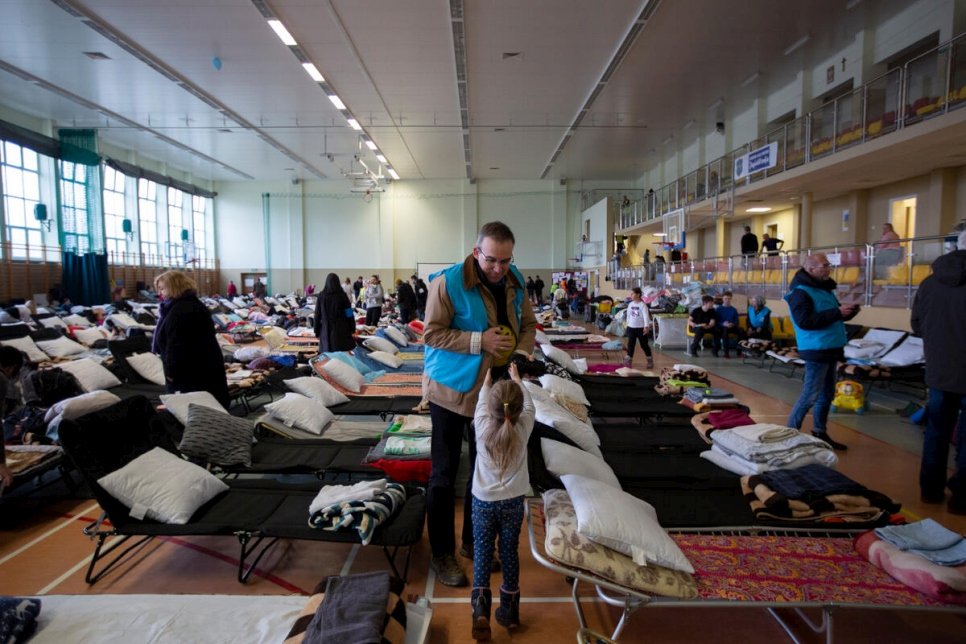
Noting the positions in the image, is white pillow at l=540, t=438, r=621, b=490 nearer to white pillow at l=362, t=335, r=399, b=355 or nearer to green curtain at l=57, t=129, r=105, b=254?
white pillow at l=362, t=335, r=399, b=355

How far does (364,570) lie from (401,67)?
1152 cm

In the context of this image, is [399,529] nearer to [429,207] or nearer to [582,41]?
[582,41]

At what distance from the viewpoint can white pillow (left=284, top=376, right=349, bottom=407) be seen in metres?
4.80

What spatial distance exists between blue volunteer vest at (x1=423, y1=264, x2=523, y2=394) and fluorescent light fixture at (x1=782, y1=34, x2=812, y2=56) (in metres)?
11.8

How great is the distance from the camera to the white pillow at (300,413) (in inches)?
165

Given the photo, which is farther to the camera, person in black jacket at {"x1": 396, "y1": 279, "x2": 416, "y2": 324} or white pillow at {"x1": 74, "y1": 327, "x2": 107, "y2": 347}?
person in black jacket at {"x1": 396, "y1": 279, "x2": 416, "y2": 324}

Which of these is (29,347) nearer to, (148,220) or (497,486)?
(497,486)

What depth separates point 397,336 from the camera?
9.21 meters

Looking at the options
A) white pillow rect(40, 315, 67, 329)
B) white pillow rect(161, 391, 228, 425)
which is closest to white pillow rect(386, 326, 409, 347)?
white pillow rect(161, 391, 228, 425)

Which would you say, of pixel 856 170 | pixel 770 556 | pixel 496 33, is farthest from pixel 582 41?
pixel 770 556

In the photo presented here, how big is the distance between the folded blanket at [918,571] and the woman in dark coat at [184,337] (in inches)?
167

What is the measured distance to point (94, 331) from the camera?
9.63 metres

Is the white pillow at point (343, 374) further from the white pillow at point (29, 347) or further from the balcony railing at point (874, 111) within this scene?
the balcony railing at point (874, 111)

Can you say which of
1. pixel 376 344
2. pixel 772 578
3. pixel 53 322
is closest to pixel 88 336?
Answer: pixel 53 322
